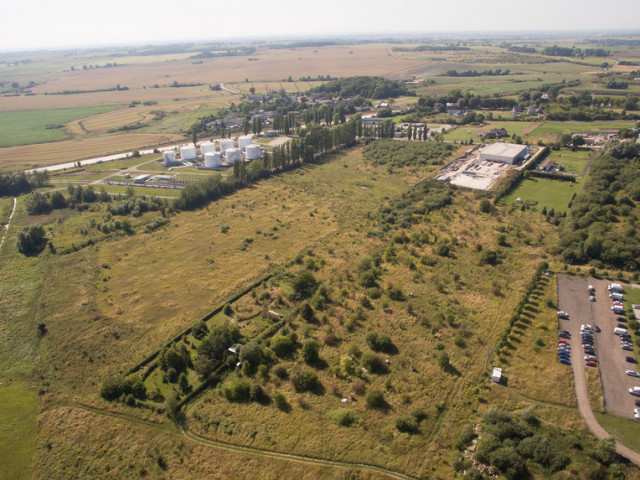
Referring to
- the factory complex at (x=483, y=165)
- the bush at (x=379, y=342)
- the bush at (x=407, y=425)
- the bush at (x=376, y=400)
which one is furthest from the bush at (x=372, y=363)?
the factory complex at (x=483, y=165)

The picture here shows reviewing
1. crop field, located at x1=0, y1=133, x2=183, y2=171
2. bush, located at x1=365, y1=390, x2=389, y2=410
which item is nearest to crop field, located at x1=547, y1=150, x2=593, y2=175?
bush, located at x1=365, y1=390, x2=389, y2=410

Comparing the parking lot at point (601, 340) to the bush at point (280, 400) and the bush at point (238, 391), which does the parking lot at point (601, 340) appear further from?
the bush at point (238, 391)

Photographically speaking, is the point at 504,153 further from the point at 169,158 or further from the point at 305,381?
the point at 169,158

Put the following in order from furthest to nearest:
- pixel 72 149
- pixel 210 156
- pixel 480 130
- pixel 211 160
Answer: pixel 480 130 → pixel 72 149 → pixel 211 160 → pixel 210 156

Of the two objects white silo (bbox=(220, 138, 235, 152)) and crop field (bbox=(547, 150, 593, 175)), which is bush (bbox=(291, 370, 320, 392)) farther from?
white silo (bbox=(220, 138, 235, 152))

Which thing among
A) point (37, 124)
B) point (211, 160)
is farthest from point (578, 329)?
point (37, 124)
